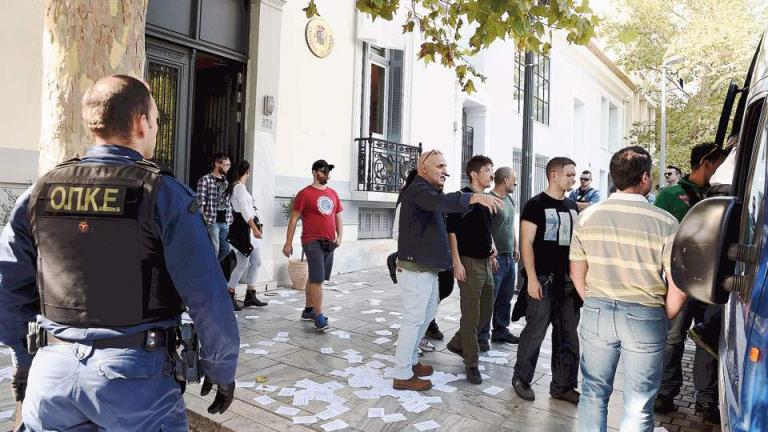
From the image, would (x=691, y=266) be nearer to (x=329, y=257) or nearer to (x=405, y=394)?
(x=405, y=394)

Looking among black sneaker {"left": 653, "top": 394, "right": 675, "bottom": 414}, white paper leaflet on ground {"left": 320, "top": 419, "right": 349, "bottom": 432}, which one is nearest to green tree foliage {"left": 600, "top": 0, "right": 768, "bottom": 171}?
black sneaker {"left": 653, "top": 394, "right": 675, "bottom": 414}

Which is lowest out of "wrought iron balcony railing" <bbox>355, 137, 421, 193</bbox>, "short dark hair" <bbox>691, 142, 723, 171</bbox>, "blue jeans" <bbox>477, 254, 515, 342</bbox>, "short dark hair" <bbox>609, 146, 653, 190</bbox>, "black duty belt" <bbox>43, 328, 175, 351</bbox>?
"blue jeans" <bbox>477, 254, 515, 342</bbox>

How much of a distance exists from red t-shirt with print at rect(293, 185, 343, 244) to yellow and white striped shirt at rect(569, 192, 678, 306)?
3.68 metres

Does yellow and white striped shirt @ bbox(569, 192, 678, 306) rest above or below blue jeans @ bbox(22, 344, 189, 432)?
above

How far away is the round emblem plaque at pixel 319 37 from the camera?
358 inches

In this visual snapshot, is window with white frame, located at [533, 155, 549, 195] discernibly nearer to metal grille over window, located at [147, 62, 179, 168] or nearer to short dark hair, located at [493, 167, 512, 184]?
short dark hair, located at [493, 167, 512, 184]

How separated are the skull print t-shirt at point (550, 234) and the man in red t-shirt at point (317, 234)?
8.68 ft

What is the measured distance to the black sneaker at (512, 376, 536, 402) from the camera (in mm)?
4195

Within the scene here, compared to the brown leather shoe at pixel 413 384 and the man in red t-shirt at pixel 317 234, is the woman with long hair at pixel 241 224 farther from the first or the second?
the brown leather shoe at pixel 413 384

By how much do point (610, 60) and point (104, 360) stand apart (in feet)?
84.1

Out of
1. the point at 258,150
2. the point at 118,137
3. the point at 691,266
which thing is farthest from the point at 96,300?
the point at 258,150

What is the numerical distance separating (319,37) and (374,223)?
12.5 ft

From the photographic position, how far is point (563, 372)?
421 cm

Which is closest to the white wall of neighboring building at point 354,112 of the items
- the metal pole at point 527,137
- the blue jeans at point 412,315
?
the metal pole at point 527,137
